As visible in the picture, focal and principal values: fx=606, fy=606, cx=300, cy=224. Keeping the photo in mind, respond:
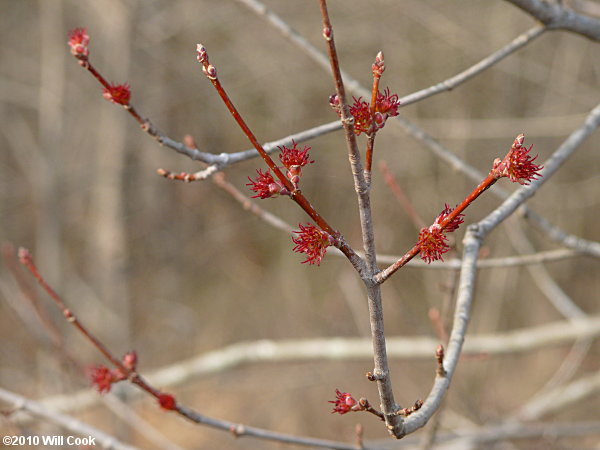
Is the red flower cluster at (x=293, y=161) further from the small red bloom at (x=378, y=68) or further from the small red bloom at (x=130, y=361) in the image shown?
the small red bloom at (x=130, y=361)

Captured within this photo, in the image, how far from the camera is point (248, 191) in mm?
8789

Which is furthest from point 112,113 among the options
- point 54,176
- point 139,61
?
point 54,176

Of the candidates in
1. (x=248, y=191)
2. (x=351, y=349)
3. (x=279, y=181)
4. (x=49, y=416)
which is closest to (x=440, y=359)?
(x=279, y=181)

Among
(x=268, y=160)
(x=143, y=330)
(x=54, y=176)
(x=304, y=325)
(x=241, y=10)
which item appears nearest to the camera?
(x=268, y=160)

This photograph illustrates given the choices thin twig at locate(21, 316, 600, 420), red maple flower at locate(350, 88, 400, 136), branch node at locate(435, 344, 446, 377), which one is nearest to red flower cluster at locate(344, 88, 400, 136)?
red maple flower at locate(350, 88, 400, 136)

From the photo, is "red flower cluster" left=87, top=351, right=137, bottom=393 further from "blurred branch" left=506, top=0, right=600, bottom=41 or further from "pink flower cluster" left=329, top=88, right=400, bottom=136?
"blurred branch" left=506, top=0, right=600, bottom=41

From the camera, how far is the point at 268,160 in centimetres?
87

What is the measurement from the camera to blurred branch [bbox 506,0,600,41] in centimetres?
163

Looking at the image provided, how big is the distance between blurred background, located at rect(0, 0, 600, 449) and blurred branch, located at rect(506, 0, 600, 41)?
4177mm

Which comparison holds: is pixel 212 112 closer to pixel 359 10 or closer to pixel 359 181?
pixel 359 10

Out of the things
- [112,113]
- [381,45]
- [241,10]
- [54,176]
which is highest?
[241,10]

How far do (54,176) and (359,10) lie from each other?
164 inches

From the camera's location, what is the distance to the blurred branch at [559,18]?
163cm

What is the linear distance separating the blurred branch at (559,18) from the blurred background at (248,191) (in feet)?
13.7
